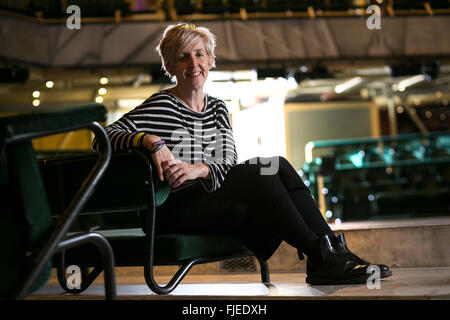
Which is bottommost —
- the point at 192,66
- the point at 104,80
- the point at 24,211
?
the point at 24,211

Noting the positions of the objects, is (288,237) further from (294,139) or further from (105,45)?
(294,139)

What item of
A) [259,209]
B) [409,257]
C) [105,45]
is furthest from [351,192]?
[259,209]

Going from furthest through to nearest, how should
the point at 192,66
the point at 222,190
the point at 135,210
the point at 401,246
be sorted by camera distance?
1. the point at 401,246
2. the point at 192,66
3. the point at 222,190
4. the point at 135,210

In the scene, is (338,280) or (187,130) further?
(187,130)

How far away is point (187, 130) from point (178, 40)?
0.31 m

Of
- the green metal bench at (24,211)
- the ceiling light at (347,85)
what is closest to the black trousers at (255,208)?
the green metal bench at (24,211)

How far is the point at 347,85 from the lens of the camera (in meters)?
10.5

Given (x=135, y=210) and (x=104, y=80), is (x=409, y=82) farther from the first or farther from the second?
(x=135, y=210)

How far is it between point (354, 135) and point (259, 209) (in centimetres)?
974

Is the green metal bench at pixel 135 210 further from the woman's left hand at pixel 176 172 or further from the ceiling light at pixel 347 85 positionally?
the ceiling light at pixel 347 85

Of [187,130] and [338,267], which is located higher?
[187,130]

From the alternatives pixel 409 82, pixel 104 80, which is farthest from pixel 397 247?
pixel 409 82

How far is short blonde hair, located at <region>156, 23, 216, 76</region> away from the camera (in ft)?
6.27

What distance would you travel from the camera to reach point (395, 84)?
35.1 ft
